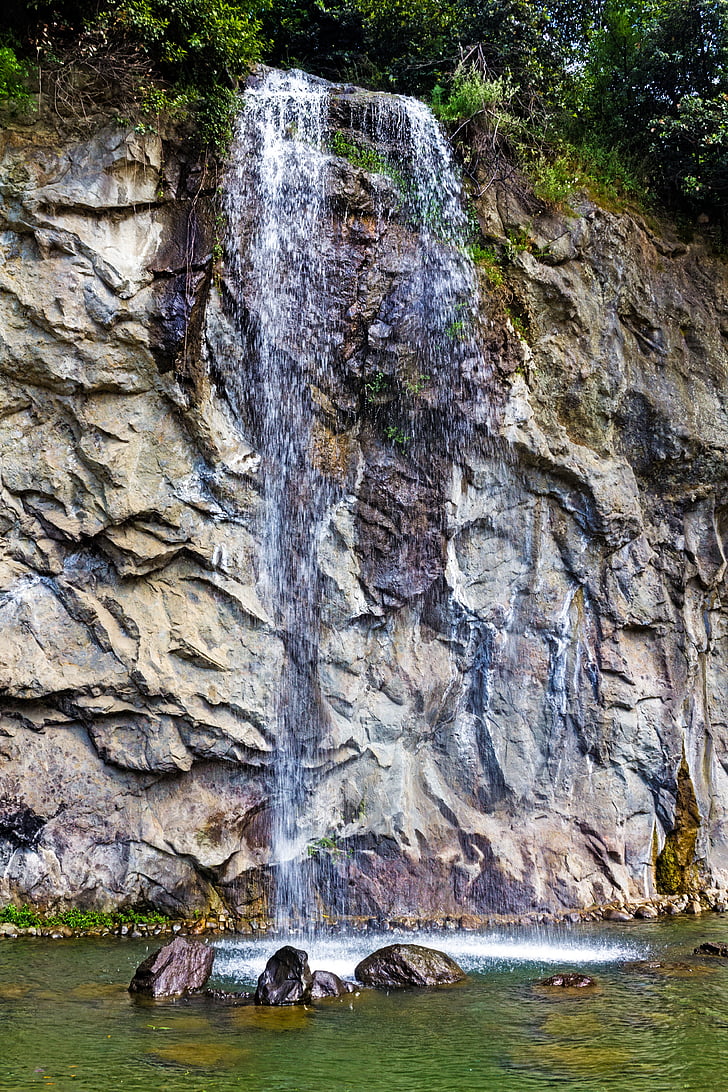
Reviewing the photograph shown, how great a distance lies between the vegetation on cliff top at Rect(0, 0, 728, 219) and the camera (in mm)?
11789

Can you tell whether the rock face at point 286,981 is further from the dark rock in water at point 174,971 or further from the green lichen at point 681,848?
the green lichen at point 681,848

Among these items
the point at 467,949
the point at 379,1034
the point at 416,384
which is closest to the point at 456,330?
the point at 416,384

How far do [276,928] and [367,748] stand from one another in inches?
→ 90.5

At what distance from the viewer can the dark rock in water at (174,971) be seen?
6.95 metres

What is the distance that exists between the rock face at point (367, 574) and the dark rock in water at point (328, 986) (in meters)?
3.50

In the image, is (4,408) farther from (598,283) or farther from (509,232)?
(598,283)

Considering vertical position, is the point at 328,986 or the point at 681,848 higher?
the point at 681,848

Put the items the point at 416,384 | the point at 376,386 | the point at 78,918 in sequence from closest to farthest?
the point at 78,918 → the point at 376,386 → the point at 416,384

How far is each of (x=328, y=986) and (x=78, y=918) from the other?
3963mm

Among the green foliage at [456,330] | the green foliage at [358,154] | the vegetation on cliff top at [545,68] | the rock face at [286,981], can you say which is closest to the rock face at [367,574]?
the green foliage at [358,154]

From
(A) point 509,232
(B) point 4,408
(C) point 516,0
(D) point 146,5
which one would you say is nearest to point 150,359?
(B) point 4,408

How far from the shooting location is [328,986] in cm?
699

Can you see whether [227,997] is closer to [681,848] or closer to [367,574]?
[367,574]

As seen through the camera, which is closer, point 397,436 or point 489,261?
point 397,436
